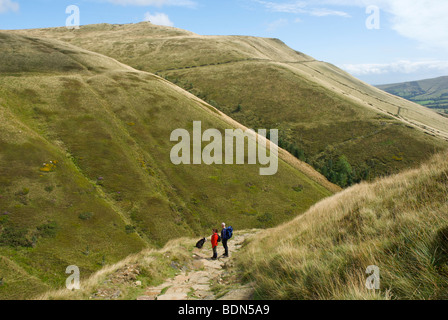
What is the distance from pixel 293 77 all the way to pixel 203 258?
6571 inches

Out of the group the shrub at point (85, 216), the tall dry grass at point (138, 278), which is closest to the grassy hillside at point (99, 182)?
the shrub at point (85, 216)

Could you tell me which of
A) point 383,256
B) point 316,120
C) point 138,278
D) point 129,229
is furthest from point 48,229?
point 316,120

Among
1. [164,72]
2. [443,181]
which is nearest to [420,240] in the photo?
[443,181]

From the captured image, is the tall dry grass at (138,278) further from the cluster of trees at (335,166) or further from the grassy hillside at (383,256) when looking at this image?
the cluster of trees at (335,166)

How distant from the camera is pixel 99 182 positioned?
163 ft

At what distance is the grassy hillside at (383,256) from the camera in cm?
545

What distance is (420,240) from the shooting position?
6488 mm

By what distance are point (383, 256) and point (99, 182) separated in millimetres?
51816

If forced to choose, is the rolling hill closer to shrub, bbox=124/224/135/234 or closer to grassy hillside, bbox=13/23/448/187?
shrub, bbox=124/224/135/234

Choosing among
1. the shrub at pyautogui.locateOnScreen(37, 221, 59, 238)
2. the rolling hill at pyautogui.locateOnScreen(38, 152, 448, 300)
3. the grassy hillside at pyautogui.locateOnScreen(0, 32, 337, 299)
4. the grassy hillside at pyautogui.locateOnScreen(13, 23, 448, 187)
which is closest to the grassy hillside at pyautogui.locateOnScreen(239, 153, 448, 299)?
the rolling hill at pyautogui.locateOnScreen(38, 152, 448, 300)

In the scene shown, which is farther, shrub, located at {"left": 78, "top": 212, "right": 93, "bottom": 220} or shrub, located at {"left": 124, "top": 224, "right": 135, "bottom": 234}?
shrub, located at {"left": 124, "top": 224, "right": 135, "bottom": 234}

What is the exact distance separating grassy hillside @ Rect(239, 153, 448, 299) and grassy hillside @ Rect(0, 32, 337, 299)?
28641 mm

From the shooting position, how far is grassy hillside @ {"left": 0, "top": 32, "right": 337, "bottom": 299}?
33.7 metres
